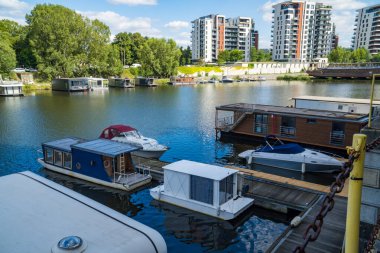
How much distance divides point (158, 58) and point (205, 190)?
133 m

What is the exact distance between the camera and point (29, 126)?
166 feet

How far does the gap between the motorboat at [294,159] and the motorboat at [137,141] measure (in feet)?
29.4

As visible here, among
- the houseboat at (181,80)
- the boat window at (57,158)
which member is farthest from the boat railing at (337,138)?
the houseboat at (181,80)

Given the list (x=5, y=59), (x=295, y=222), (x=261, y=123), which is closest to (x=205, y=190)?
(x=295, y=222)

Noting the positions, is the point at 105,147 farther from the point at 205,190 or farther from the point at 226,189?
the point at 226,189

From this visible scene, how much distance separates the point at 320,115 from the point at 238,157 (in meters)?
11.0

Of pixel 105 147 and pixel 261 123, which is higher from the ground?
pixel 105 147

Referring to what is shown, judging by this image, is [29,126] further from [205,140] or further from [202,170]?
[202,170]

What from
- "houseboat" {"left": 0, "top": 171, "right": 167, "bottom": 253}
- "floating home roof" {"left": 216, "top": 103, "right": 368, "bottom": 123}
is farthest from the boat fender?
"floating home roof" {"left": 216, "top": 103, "right": 368, "bottom": 123}

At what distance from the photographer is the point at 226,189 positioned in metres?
20.8

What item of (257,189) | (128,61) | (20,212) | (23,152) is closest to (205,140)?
(257,189)

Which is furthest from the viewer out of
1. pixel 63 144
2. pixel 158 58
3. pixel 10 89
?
pixel 158 58

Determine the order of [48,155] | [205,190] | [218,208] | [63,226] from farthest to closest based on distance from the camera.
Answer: [48,155]
[205,190]
[218,208]
[63,226]

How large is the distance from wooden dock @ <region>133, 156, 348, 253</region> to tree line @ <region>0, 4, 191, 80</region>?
98627mm
